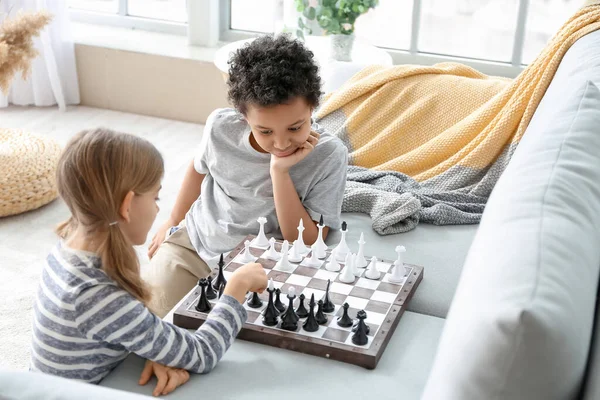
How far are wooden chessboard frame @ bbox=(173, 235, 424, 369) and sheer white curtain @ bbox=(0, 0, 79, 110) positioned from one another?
2950 mm

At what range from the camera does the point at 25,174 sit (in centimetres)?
329

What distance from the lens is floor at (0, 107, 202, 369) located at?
8.61 feet

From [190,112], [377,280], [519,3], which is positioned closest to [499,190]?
[377,280]

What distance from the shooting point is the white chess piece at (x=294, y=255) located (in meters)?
1.94

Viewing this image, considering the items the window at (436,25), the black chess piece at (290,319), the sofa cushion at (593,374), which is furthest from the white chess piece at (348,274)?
the window at (436,25)

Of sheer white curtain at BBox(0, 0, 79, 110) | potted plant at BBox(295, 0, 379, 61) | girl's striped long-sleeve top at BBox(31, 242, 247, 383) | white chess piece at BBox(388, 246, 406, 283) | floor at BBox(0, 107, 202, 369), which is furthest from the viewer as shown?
sheer white curtain at BBox(0, 0, 79, 110)

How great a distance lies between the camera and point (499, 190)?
1580mm

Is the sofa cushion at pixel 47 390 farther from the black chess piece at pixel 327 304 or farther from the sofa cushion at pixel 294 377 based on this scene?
the black chess piece at pixel 327 304

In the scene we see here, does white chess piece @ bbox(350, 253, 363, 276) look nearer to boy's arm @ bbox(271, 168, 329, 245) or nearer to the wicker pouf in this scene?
boy's arm @ bbox(271, 168, 329, 245)

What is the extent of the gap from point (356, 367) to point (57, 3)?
3354mm

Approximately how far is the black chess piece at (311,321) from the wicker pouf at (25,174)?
1971 mm

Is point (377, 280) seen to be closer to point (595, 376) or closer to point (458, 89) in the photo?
point (595, 376)

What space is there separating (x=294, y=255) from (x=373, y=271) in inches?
7.8

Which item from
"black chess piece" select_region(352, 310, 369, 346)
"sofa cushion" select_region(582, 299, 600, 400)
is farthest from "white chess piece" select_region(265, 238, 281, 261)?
"sofa cushion" select_region(582, 299, 600, 400)
